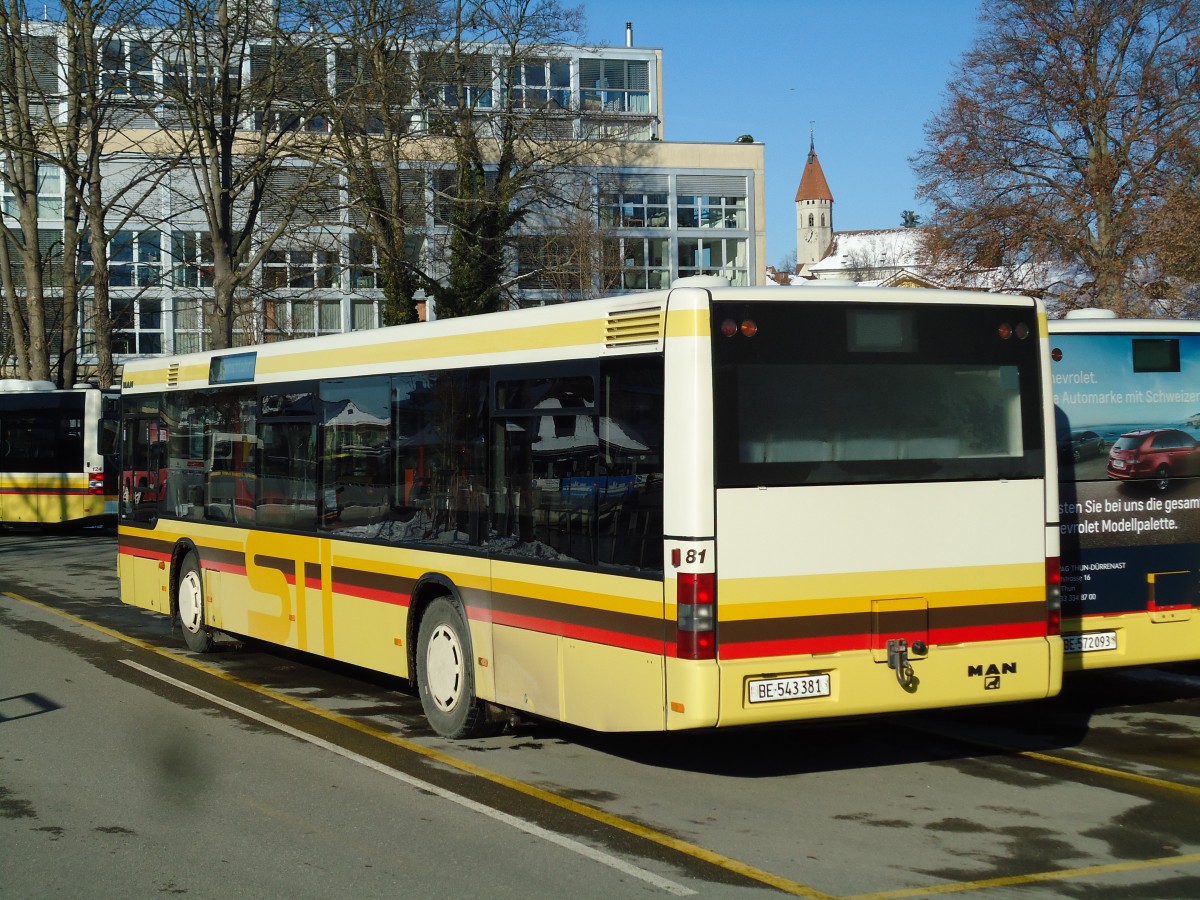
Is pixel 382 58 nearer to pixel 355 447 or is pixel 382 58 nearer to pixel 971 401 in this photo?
pixel 355 447

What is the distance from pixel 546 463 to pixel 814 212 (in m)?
188

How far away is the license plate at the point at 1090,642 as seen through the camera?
1003cm

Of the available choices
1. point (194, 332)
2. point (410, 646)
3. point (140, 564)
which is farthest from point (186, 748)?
point (194, 332)

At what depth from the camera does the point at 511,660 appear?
29.4ft

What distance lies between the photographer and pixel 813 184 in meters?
192

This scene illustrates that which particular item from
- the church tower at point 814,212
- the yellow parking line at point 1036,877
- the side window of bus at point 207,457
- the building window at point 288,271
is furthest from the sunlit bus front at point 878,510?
the church tower at point 814,212

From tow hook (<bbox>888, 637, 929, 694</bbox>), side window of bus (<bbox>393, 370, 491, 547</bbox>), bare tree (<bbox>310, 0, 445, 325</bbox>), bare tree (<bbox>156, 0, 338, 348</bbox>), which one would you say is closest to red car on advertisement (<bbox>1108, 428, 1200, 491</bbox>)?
tow hook (<bbox>888, 637, 929, 694</bbox>)

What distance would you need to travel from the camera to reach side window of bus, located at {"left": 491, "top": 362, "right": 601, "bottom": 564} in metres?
8.25

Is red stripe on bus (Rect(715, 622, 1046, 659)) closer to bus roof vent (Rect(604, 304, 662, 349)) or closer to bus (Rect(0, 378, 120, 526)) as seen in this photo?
bus roof vent (Rect(604, 304, 662, 349))

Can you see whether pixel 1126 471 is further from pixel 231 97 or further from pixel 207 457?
pixel 231 97

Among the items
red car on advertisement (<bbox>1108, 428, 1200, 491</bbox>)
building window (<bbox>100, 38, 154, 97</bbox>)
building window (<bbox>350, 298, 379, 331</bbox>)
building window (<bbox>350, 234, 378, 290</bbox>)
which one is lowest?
red car on advertisement (<bbox>1108, 428, 1200, 491</bbox>)

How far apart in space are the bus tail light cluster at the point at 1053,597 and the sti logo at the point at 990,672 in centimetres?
40

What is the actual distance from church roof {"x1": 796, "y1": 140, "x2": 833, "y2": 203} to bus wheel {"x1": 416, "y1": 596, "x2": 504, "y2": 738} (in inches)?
7360

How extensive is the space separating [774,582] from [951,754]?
2455 millimetres
